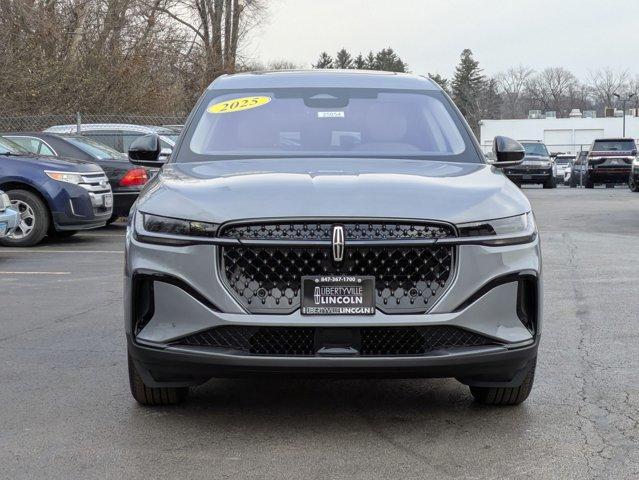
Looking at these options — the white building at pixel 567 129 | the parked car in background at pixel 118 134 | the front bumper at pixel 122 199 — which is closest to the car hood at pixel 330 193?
the front bumper at pixel 122 199

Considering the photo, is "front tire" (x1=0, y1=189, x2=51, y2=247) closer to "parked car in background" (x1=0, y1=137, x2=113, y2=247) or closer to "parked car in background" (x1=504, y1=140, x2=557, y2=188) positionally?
"parked car in background" (x1=0, y1=137, x2=113, y2=247)

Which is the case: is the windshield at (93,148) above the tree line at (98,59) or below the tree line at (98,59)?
below

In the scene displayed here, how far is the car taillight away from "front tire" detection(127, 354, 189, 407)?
12.0 m

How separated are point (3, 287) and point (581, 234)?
31.2 ft

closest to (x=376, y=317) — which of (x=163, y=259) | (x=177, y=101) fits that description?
(x=163, y=259)

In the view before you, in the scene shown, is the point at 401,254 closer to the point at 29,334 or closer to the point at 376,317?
the point at 376,317

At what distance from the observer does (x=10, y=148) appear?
15672mm

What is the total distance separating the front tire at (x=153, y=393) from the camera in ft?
17.7

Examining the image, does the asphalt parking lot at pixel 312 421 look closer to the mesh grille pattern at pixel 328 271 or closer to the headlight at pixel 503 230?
the mesh grille pattern at pixel 328 271

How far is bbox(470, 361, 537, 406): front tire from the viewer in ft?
17.8

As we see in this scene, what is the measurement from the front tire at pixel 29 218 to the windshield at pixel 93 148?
262cm

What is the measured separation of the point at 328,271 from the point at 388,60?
134002 mm

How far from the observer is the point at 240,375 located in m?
4.86

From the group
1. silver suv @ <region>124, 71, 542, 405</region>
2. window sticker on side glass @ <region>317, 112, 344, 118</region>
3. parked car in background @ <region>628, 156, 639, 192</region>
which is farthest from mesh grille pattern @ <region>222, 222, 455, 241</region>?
parked car in background @ <region>628, 156, 639, 192</region>
